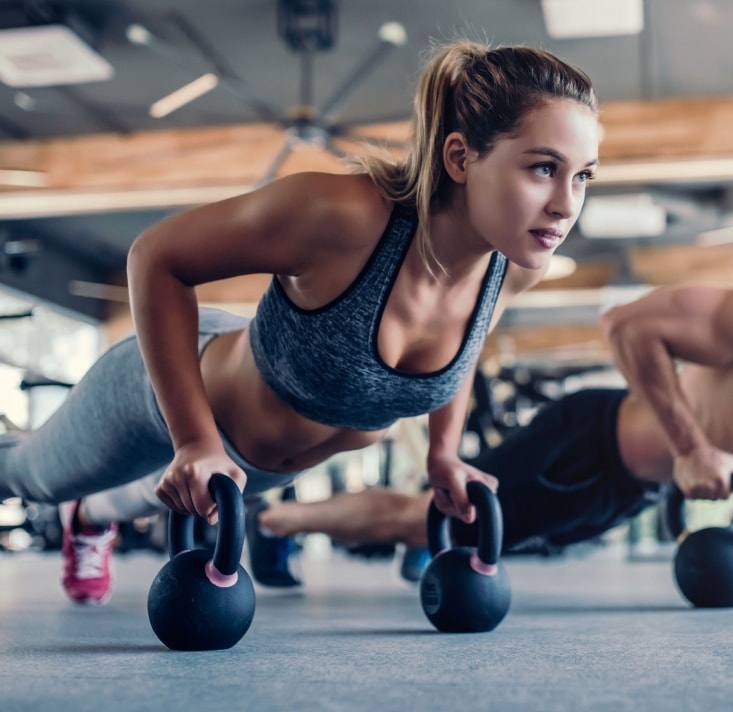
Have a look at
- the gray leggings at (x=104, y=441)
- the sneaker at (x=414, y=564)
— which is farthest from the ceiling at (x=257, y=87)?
the gray leggings at (x=104, y=441)

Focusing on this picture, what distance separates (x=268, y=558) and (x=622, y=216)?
4.65 metres

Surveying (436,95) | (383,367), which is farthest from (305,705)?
(436,95)

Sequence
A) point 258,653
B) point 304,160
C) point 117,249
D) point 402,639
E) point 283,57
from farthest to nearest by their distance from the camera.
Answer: point 117,249 < point 304,160 < point 283,57 < point 402,639 < point 258,653

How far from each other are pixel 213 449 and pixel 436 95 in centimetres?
61

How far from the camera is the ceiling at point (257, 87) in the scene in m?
4.71

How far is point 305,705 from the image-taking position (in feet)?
2.72

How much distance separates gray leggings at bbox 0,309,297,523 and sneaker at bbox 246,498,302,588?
0.65 meters

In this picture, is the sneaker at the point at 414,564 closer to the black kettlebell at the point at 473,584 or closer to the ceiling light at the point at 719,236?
the black kettlebell at the point at 473,584

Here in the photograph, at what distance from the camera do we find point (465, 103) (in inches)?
54.1

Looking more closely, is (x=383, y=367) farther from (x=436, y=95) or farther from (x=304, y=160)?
(x=304, y=160)

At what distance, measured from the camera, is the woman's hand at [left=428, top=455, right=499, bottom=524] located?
5.31 ft

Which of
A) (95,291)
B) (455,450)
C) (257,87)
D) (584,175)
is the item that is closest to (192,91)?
(257,87)

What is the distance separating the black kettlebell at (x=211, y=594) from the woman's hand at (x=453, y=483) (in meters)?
0.48

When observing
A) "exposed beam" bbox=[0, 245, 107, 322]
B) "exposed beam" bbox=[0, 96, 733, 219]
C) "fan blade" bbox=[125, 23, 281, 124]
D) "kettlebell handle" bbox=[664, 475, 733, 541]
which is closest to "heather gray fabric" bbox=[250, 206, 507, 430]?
"kettlebell handle" bbox=[664, 475, 733, 541]
